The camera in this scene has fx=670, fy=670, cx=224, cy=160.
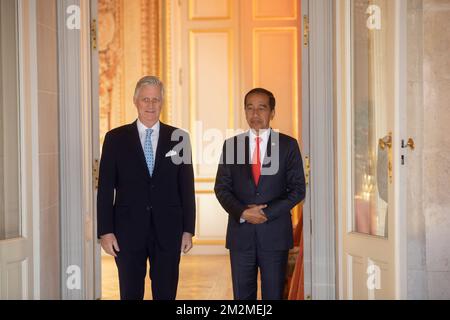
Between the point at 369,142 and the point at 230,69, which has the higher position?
the point at 230,69

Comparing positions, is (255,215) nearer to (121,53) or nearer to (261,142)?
(261,142)

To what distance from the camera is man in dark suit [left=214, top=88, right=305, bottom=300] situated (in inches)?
139

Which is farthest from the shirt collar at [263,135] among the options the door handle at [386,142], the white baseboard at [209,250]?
the white baseboard at [209,250]

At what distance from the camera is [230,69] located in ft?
24.7

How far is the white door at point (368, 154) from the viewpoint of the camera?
3480 mm

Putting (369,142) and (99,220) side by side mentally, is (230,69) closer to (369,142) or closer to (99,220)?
(369,142)

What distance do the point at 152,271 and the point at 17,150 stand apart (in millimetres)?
1020

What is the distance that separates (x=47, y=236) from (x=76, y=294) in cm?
45

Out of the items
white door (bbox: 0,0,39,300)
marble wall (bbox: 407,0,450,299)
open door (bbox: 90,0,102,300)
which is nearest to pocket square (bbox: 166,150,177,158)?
white door (bbox: 0,0,39,300)

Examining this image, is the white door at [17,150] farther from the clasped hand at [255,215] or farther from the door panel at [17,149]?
the clasped hand at [255,215]

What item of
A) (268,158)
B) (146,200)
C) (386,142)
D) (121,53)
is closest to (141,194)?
(146,200)

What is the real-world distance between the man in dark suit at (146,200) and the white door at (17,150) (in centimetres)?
53
